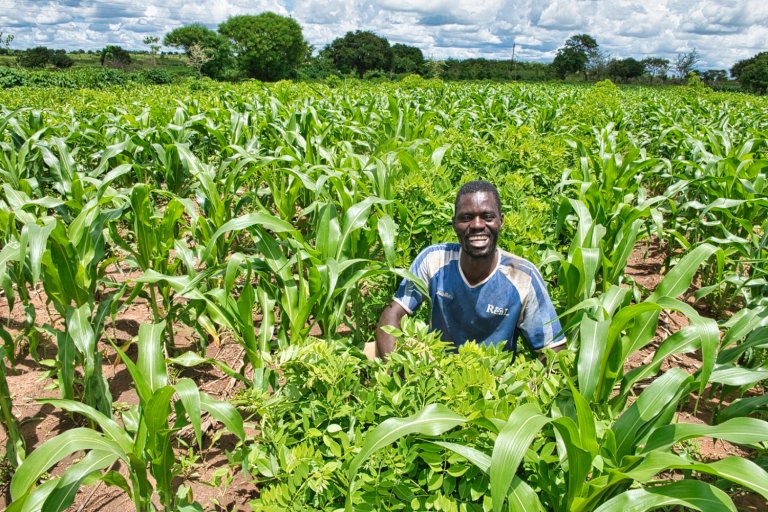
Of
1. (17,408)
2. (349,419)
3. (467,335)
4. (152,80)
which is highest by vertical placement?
(152,80)

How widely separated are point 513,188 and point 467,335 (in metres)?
1.32

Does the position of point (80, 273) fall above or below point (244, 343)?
above

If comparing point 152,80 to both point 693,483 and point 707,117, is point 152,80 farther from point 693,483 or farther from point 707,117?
point 693,483

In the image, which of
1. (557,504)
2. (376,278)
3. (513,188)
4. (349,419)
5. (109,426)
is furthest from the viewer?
(513,188)

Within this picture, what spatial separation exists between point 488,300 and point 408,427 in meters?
1.32

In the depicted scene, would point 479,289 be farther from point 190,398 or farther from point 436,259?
point 190,398

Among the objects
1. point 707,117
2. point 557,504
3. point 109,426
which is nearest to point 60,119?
point 109,426

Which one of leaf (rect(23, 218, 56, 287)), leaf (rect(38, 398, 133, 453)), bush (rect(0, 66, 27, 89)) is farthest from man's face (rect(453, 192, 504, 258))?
bush (rect(0, 66, 27, 89))

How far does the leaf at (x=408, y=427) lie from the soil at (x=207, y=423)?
830 mm

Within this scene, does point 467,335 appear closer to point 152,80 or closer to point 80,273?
point 80,273

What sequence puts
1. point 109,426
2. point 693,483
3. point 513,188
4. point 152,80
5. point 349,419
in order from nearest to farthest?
point 693,483
point 349,419
point 109,426
point 513,188
point 152,80

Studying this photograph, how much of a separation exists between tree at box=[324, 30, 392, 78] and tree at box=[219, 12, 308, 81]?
1116 centimetres

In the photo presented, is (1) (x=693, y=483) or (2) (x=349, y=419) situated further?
(2) (x=349, y=419)

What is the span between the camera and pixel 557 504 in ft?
4.30
